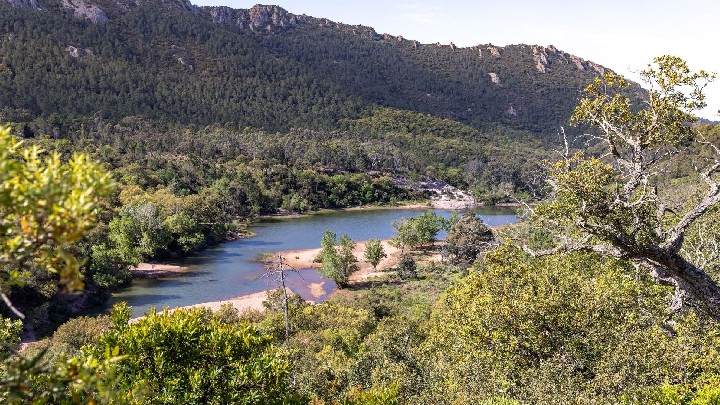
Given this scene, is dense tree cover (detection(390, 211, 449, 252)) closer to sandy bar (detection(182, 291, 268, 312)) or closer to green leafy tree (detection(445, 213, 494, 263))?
green leafy tree (detection(445, 213, 494, 263))

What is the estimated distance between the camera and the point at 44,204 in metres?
3.04

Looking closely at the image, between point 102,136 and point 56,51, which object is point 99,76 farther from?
point 102,136

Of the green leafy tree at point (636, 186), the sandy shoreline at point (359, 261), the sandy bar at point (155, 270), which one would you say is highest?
the green leafy tree at point (636, 186)

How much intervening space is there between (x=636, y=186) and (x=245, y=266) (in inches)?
1970

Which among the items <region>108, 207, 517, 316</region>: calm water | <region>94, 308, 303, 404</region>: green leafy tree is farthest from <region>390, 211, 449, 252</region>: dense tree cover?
<region>94, 308, 303, 404</region>: green leafy tree

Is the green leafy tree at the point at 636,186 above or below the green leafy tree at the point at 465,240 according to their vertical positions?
above

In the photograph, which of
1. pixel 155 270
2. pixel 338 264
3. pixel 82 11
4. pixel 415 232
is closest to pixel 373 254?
pixel 338 264

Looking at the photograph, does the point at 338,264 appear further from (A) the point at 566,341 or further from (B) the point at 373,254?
(A) the point at 566,341

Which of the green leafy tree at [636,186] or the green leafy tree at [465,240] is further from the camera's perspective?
the green leafy tree at [465,240]

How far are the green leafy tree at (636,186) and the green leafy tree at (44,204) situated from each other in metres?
6.94

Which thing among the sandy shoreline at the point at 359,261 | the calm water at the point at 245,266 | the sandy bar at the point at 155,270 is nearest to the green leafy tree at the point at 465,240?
the sandy shoreline at the point at 359,261

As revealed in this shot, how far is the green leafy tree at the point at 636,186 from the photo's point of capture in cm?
789

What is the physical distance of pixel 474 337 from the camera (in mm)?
12922

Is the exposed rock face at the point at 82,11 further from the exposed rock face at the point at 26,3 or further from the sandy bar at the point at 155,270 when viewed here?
the sandy bar at the point at 155,270
